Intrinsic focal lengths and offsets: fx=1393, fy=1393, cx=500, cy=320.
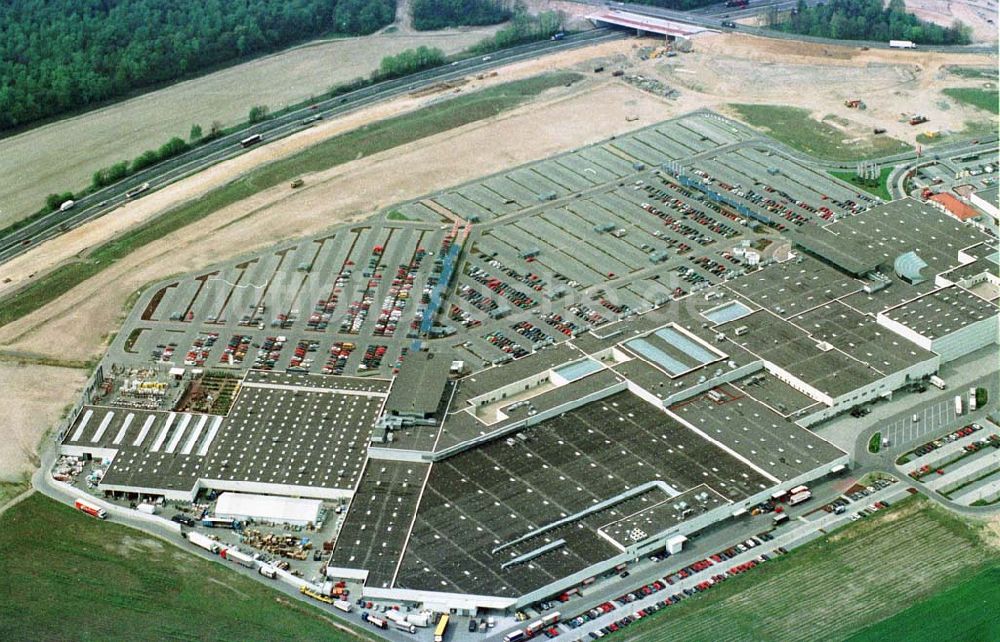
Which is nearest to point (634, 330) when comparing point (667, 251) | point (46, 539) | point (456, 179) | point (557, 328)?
point (557, 328)

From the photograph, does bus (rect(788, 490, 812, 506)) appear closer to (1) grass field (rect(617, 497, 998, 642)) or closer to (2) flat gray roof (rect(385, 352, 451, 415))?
(1) grass field (rect(617, 497, 998, 642))

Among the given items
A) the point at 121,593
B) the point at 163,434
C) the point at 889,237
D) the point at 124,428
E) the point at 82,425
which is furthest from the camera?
the point at 889,237

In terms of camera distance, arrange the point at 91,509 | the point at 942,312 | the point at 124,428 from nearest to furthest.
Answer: the point at 91,509 → the point at 124,428 → the point at 942,312

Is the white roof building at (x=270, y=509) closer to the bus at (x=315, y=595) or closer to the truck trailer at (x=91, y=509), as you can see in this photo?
the bus at (x=315, y=595)

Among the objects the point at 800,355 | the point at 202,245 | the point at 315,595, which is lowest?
the point at 315,595

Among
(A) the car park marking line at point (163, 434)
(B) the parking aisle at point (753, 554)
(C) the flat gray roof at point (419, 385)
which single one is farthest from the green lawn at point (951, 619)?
(A) the car park marking line at point (163, 434)

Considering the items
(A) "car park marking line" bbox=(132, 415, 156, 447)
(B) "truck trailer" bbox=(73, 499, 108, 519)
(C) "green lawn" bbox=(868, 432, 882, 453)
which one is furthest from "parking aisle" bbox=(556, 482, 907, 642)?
(A) "car park marking line" bbox=(132, 415, 156, 447)

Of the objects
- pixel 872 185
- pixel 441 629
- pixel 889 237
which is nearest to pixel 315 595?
pixel 441 629

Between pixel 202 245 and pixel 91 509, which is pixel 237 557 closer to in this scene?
pixel 91 509
